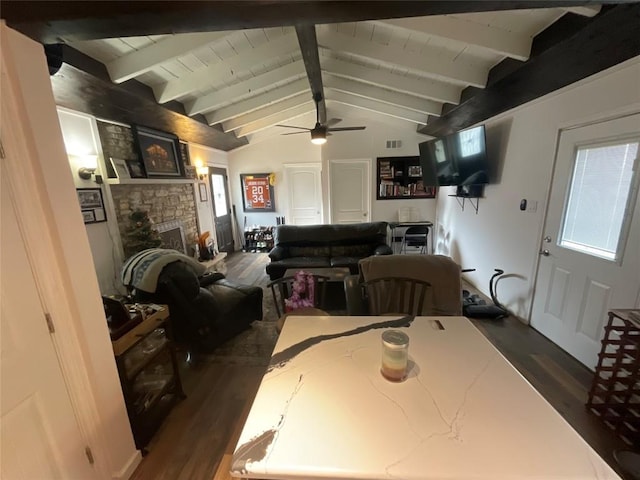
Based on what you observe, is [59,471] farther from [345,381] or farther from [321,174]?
[321,174]

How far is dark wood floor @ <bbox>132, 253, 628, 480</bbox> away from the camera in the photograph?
1.50m

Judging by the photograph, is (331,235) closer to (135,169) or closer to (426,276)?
(426,276)

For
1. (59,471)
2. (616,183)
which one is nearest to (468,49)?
(616,183)

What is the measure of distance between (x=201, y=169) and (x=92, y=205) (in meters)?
2.46

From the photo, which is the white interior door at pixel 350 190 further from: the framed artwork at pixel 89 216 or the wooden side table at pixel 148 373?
the wooden side table at pixel 148 373

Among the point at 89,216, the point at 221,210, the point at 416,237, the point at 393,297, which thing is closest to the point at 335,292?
the point at 393,297

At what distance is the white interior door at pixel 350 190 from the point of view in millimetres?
5789

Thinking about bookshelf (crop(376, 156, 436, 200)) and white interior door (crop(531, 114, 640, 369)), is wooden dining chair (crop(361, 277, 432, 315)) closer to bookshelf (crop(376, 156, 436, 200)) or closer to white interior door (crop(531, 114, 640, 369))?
white interior door (crop(531, 114, 640, 369))

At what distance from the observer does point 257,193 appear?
21.1 ft

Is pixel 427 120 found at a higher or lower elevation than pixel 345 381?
higher

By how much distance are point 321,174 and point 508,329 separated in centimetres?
451

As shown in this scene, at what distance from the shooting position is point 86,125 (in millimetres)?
2664

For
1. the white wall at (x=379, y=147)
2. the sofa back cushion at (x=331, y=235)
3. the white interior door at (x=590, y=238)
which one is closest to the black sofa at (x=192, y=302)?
the sofa back cushion at (x=331, y=235)

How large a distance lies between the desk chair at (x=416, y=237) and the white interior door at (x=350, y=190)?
0.94 metres
